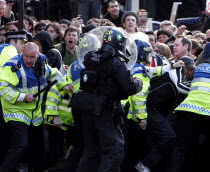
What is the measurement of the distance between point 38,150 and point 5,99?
3.31 feet

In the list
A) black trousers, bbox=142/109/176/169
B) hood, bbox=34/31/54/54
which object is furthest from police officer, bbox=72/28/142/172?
hood, bbox=34/31/54/54

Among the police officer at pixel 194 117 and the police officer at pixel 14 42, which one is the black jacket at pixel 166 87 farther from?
the police officer at pixel 14 42

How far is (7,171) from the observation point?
7.50m

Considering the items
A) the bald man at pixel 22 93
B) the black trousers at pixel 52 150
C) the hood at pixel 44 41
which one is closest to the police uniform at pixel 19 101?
the bald man at pixel 22 93

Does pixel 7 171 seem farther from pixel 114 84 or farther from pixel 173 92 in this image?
pixel 173 92

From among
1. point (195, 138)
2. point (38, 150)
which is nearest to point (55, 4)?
point (38, 150)

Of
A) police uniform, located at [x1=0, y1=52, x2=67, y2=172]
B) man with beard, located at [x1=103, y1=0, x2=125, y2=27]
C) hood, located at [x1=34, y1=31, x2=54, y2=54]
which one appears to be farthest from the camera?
man with beard, located at [x1=103, y1=0, x2=125, y2=27]

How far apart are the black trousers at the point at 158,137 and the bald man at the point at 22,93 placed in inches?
45.8

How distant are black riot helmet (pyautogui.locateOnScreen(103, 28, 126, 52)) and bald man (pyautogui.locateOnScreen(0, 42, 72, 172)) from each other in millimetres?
1067

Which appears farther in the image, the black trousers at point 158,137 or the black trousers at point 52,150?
the black trousers at point 52,150

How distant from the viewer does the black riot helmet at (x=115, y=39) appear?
267 inches

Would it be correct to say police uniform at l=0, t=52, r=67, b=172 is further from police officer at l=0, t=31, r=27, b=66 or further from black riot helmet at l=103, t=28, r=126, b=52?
black riot helmet at l=103, t=28, r=126, b=52

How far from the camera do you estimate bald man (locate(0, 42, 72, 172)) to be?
7.48 metres

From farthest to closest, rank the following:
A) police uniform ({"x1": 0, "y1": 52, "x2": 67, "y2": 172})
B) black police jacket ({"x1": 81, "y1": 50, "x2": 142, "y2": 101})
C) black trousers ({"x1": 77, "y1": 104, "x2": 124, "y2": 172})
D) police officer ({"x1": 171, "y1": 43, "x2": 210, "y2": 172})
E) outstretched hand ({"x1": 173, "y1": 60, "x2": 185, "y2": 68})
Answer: outstretched hand ({"x1": 173, "y1": 60, "x2": 185, "y2": 68}), police uniform ({"x1": 0, "y1": 52, "x2": 67, "y2": 172}), police officer ({"x1": 171, "y1": 43, "x2": 210, "y2": 172}), black trousers ({"x1": 77, "y1": 104, "x2": 124, "y2": 172}), black police jacket ({"x1": 81, "y1": 50, "x2": 142, "y2": 101})
